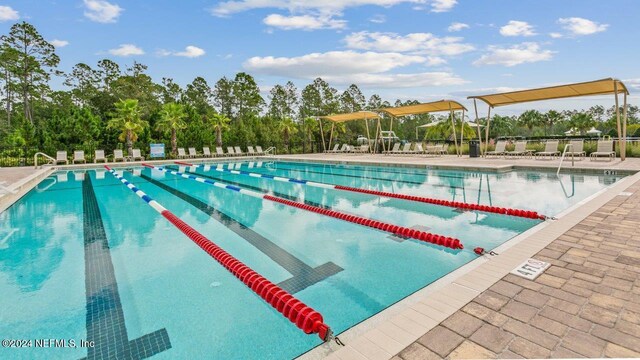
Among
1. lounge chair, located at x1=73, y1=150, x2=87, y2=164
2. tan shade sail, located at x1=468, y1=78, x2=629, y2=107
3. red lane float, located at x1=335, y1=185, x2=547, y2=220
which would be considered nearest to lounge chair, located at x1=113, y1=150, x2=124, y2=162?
lounge chair, located at x1=73, y1=150, x2=87, y2=164

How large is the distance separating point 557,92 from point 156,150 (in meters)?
20.0

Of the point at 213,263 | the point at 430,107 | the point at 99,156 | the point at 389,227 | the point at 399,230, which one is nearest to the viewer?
the point at 213,263

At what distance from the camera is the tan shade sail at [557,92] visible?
1062 cm

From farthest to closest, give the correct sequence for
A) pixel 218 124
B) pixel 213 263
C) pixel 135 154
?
1. pixel 218 124
2. pixel 135 154
3. pixel 213 263

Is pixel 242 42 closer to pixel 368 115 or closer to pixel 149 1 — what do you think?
pixel 149 1

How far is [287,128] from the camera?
962 inches

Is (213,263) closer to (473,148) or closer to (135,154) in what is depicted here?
(473,148)

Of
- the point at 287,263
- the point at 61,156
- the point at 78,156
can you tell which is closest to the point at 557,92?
the point at 287,263

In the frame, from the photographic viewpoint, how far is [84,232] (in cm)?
555

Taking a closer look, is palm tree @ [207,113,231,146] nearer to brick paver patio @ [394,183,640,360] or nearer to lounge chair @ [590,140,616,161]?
lounge chair @ [590,140,616,161]

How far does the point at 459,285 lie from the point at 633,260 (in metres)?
1.76

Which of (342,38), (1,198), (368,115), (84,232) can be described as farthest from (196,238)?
(342,38)

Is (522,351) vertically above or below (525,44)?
below

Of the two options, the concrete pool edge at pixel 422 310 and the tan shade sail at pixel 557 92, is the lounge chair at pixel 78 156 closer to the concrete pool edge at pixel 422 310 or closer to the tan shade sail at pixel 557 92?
the tan shade sail at pixel 557 92
